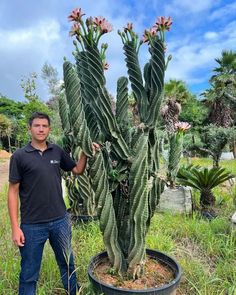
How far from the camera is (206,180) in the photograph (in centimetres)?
537

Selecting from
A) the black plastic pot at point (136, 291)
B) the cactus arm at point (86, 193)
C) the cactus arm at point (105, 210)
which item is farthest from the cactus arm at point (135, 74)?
the cactus arm at point (86, 193)

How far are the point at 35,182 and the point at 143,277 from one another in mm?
1110

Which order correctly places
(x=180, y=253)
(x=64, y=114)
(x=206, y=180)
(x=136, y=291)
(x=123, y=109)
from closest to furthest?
1. (x=136, y=291)
2. (x=123, y=109)
3. (x=180, y=253)
4. (x=64, y=114)
5. (x=206, y=180)

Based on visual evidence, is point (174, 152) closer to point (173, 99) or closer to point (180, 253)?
point (180, 253)

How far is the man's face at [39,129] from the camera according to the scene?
2.48 metres

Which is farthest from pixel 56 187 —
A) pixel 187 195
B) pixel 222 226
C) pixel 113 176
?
pixel 187 195

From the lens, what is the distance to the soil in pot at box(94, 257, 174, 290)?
2.52m

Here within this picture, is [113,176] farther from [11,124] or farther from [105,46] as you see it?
[11,124]

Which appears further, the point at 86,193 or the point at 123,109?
the point at 86,193

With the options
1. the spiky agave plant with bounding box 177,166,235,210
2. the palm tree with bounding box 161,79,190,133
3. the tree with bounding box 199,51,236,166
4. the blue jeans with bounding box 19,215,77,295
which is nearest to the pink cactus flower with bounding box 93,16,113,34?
the blue jeans with bounding box 19,215,77,295

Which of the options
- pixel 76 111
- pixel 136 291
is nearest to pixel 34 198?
pixel 76 111

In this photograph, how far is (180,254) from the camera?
3.55 meters

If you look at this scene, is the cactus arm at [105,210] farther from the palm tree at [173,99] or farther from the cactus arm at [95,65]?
the palm tree at [173,99]

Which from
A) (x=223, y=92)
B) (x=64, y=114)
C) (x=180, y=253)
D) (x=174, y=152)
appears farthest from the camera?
(x=223, y=92)
